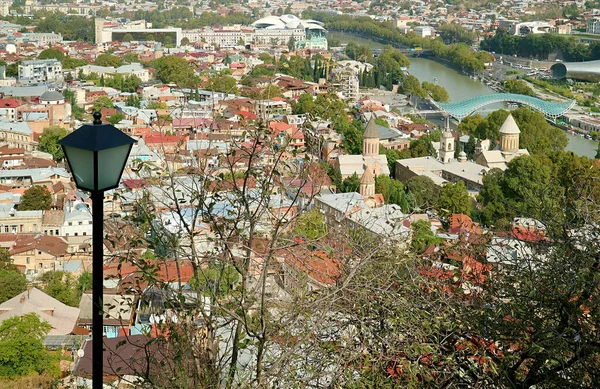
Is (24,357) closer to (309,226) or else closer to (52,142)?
(309,226)

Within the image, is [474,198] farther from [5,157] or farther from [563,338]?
[563,338]

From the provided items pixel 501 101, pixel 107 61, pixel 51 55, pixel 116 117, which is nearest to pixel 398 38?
pixel 107 61

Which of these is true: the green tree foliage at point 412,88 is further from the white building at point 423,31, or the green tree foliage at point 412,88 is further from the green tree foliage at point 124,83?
the white building at point 423,31

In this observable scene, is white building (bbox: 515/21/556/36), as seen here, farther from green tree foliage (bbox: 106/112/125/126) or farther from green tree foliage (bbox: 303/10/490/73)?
green tree foliage (bbox: 106/112/125/126)

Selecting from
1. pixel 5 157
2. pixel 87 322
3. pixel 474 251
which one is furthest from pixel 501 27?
pixel 474 251

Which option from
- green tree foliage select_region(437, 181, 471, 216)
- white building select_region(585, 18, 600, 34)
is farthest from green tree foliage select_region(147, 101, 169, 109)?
white building select_region(585, 18, 600, 34)

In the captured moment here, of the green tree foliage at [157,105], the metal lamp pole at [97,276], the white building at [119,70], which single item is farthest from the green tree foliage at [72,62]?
the metal lamp pole at [97,276]
